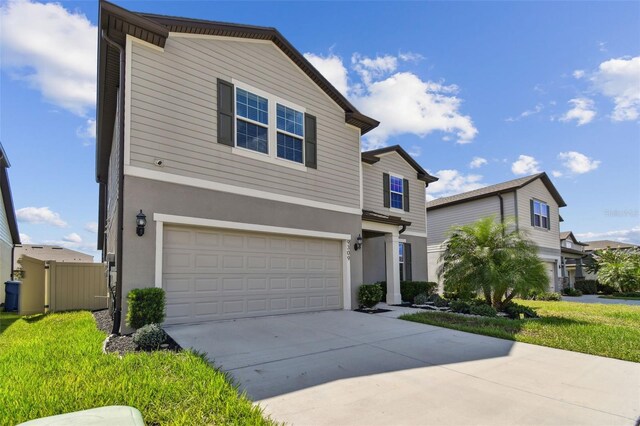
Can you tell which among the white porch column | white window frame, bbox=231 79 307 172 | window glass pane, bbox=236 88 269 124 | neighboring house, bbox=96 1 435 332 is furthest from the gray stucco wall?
the white porch column

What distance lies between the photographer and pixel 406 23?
37.4 ft

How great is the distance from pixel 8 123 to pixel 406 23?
40.6 feet

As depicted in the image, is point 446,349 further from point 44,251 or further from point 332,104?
point 44,251

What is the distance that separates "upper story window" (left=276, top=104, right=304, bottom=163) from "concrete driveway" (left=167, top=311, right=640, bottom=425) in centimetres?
486

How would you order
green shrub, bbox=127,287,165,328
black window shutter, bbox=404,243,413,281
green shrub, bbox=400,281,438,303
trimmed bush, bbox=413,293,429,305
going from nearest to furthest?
green shrub, bbox=127,287,165,328, trimmed bush, bbox=413,293,429,305, green shrub, bbox=400,281,438,303, black window shutter, bbox=404,243,413,281

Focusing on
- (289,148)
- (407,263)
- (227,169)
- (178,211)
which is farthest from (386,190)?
(178,211)

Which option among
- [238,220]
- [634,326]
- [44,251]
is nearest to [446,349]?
[238,220]

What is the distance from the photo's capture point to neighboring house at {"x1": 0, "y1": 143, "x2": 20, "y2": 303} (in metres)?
15.5

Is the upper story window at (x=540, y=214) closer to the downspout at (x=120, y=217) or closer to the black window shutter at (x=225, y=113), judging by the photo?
the black window shutter at (x=225, y=113)

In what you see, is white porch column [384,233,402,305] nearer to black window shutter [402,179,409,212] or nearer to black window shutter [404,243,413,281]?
black window shutter [404,243,413,281]

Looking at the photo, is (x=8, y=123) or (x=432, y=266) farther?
(x=432, y=266)

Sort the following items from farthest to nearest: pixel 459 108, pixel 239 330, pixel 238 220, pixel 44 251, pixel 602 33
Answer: pixel 44 251
pixel 459 108
pixel 602 33
pixel 238 220
pixel 239 330

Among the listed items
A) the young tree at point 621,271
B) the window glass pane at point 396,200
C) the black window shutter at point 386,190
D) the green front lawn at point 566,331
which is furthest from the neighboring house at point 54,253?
the young tree at point 621,271

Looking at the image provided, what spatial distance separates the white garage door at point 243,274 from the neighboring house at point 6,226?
446 inches
